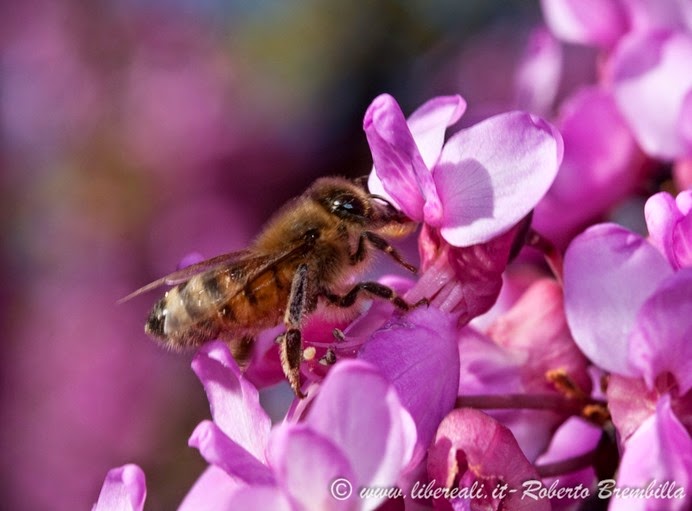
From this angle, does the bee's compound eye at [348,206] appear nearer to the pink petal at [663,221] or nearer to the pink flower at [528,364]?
the pink flower at [528,364]

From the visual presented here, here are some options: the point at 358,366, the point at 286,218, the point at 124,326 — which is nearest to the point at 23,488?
the point at 124,326

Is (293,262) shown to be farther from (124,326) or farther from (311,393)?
(124,326)

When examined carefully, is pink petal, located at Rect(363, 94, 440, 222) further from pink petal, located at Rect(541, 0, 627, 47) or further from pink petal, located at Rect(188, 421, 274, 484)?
pink petal, located at Rect(541, 0, 627, 47)

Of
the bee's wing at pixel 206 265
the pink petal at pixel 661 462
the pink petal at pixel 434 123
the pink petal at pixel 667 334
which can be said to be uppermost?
the pink petal at pixel 434 123

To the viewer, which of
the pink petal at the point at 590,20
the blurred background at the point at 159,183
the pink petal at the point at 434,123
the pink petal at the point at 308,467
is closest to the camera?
the pink petal at the point at 308,467

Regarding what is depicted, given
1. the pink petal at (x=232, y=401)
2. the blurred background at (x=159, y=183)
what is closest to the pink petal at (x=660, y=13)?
the pink petal at (x=232, y=401)

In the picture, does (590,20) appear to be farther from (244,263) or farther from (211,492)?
(211,492)
